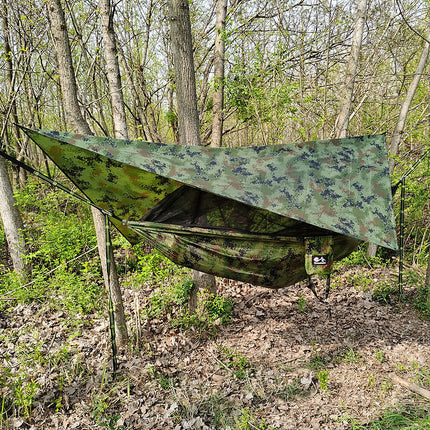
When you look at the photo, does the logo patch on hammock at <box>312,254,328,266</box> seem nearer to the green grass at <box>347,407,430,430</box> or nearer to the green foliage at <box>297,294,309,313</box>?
the green grass at <box>347,407,430,430</box>

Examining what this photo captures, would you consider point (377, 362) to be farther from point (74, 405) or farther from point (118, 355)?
point (74, 405)

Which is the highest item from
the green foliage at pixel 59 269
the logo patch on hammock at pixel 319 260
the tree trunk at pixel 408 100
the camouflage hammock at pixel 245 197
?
the tree trunk at pixel 408 100

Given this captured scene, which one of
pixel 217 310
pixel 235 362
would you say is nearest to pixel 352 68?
pixel 217 310

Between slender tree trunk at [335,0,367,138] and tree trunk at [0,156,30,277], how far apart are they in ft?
13.5

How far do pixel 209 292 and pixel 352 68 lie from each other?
10.3 ft

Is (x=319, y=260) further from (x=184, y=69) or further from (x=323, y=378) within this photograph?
(x=184, y=69)

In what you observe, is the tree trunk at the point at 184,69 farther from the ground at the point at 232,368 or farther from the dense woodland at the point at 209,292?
the ground at the point at 232,368

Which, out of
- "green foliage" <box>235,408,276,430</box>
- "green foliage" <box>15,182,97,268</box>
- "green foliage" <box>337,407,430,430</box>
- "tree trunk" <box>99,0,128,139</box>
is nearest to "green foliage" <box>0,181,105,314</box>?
"green foliage" <box>15,182,97,268</box>

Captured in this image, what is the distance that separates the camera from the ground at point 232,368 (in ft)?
6.33

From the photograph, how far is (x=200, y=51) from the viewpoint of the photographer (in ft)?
18.6

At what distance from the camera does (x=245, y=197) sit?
1.69 metres

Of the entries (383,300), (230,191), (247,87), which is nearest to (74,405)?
(230,191)

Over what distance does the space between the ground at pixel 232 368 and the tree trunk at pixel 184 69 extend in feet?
5.95

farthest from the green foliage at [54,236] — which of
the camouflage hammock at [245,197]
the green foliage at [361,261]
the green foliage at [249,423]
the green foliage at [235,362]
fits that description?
the green foliage at [361,261]
